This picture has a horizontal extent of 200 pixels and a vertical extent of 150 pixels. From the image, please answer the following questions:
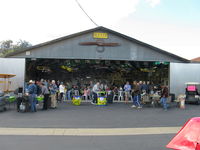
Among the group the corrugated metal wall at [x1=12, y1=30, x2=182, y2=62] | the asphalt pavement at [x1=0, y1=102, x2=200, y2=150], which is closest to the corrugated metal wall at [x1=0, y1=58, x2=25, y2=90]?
the corrugated metal wall at [x1=12, y1=30, x2=182, y2=62]

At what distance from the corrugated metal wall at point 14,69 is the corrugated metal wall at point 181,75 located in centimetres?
1241

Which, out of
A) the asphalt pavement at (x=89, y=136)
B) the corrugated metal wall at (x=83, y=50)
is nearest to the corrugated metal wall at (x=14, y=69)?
the corrugated metal wall at (x=83, y=50)

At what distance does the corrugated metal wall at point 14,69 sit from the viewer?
50.1ft

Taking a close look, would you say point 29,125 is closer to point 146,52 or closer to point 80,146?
point 80,146

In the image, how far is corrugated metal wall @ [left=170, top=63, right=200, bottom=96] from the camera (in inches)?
634

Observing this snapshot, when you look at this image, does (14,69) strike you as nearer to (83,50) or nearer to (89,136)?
(83,50)

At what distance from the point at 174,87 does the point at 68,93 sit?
29.6 feet

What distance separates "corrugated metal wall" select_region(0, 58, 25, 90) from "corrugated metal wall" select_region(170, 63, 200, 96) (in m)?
12.4

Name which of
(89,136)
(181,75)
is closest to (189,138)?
(89,136)

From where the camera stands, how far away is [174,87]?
16.1 metres

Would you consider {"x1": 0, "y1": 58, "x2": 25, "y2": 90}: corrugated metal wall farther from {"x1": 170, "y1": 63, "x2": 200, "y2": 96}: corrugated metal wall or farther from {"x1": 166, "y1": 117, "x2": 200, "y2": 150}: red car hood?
{"x1": 166, "y1": 117, "x2": 200, "y2": 150}: red car hood

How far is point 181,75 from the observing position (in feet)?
53.0

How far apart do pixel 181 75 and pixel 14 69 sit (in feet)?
45.5

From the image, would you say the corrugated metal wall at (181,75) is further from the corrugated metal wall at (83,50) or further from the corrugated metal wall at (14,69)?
the corrugated metal wall at (14,69)
